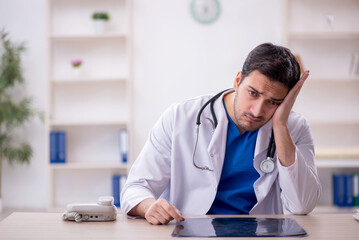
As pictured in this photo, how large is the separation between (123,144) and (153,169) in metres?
2.66

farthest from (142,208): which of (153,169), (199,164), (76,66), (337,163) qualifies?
(76,66)

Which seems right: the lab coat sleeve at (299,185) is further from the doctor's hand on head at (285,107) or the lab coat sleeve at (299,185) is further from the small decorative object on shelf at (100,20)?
the small decorative object on shelf at (100,20)

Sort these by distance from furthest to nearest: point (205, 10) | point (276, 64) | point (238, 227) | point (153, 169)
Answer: point (205, 10) → point (153, 169) → point (276, 64) → point (238, 227)

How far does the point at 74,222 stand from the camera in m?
1.50

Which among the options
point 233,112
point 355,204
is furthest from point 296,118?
point 355,204

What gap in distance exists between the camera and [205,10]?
182 inches

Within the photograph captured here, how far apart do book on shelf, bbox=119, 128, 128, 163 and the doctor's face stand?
2.68 m

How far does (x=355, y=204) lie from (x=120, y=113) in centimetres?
242

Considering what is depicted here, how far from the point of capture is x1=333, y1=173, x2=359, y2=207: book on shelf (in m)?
4.40

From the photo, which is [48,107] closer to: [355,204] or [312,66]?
[312,66]

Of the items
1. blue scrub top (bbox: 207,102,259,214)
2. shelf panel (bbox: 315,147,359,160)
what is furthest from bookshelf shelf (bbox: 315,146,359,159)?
blue scrub top (bbox: 207,102,259,214)

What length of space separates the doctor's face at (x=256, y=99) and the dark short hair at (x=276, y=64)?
19mm

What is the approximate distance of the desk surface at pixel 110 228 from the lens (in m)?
1.34

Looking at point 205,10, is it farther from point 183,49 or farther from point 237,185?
point 237,185
